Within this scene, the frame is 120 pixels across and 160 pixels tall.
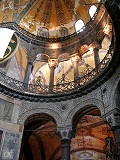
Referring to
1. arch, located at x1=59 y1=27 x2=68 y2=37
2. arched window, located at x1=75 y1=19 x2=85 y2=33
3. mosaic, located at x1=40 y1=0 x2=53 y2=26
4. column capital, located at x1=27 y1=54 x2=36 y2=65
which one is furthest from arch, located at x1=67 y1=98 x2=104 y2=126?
mosaic, located at x1=40 y1=0 x2=53 y2=26

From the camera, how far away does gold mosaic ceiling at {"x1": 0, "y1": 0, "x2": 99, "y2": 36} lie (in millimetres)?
15922

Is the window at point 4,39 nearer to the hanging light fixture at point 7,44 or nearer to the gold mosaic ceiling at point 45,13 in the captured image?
the hanging light fixture at point 7,44

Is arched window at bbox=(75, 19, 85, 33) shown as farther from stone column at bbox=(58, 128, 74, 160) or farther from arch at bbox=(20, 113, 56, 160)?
stone column at bbox=(58, 128, 74, 160)

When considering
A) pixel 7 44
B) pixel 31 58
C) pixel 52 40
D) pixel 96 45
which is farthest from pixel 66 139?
pixel 52 40

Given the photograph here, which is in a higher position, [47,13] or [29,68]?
[47,13]

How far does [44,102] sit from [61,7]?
28.6ft

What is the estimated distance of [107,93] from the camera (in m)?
10.2

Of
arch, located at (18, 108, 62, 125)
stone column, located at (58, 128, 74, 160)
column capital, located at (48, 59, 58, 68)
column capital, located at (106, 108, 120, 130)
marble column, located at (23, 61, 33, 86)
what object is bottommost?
stone column, located at (58, 128, 74, 160)

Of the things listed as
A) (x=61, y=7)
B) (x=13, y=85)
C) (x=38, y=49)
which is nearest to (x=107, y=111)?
(x=13, y=85)

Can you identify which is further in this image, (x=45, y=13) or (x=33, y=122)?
(x=45, y=13)

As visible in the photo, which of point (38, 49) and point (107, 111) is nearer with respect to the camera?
point (107, 111)

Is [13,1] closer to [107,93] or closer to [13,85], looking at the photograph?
[13,85]

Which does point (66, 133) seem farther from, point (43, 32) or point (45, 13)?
point (45, 13)

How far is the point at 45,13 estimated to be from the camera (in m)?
17.4
